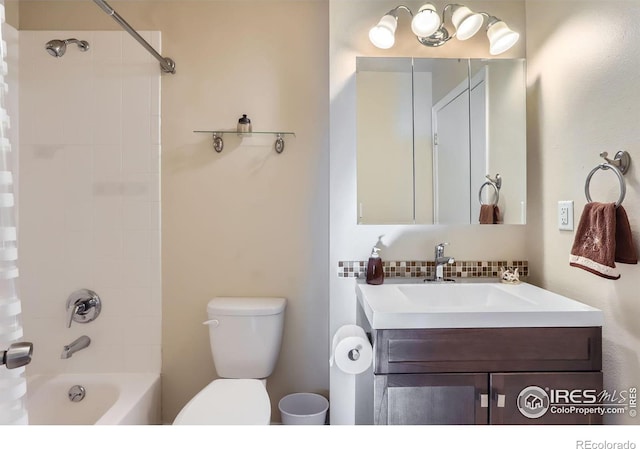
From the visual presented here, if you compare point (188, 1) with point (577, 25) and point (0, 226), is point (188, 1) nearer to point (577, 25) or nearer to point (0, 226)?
point (0, 226)

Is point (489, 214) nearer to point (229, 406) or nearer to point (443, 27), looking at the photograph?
point (443, 27)

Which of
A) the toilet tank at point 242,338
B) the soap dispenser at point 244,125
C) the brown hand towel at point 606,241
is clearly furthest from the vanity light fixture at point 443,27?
the toilet tank at point 242,338

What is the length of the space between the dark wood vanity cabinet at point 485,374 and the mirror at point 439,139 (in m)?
0.61

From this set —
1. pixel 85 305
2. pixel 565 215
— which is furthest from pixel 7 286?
pixel 565 215

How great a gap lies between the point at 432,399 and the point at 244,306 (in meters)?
0.88

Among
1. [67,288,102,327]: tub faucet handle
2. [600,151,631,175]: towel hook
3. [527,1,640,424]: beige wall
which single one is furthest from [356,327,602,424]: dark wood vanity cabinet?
[67,288,102,327]: tub faucet handle

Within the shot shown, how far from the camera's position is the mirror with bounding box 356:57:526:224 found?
149cm

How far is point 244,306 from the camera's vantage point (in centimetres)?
153

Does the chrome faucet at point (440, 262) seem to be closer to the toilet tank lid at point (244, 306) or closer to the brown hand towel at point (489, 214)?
the brown hand towel at point (489, 214)

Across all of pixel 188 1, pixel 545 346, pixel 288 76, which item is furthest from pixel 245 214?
pixel 545 346

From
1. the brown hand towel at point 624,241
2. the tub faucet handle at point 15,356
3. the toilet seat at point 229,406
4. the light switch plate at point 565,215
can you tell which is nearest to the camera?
the tub faucet handle at point 15,356

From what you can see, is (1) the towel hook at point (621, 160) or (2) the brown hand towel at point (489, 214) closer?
(1) the towel hook at point (621, 160)

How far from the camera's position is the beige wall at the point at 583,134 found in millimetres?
1031

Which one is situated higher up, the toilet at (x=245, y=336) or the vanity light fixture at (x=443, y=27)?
the vanity light fixture at (x=443, y=27)
